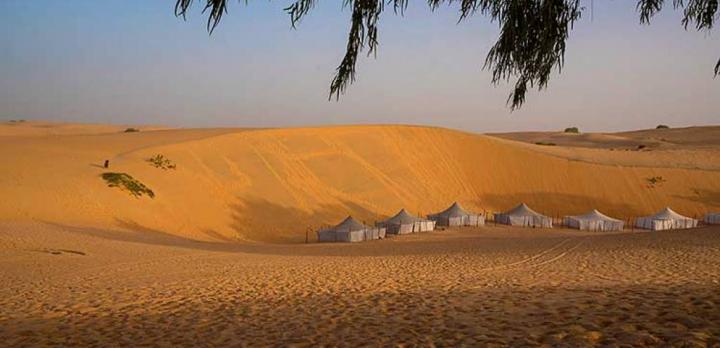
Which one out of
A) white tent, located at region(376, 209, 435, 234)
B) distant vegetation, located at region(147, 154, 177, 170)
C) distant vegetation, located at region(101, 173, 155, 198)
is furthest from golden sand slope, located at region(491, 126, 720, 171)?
distant vegetation, located at region(101, 173, 155, 198)

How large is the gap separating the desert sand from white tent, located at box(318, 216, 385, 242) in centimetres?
185

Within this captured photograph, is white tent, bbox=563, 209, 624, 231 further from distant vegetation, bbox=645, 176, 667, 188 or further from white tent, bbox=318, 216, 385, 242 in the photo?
distant vegetation, bbox=645, 176, 667, 188

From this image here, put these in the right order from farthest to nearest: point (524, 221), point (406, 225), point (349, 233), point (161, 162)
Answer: point (161, 162) < point (524, 221) < point (406, 225) < point (349, 233)

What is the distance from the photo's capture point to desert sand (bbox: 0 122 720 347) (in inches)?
335

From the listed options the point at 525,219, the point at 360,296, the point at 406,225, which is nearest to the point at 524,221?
the point at 525,219

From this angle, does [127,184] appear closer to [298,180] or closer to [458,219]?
[298,180]

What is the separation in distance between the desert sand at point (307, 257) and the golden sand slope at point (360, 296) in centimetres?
5

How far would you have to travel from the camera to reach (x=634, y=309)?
27.7 ft

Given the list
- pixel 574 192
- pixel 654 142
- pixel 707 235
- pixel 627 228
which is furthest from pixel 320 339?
pixel 654 142

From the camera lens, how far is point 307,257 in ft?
66.6

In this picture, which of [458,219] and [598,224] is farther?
[458,219]

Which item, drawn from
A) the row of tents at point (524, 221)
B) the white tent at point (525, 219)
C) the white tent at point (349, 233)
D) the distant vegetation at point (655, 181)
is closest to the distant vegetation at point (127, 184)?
the white tent at point (349, 233)

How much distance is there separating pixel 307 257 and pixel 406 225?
39.9ft

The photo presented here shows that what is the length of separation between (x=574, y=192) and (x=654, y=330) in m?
46.6
